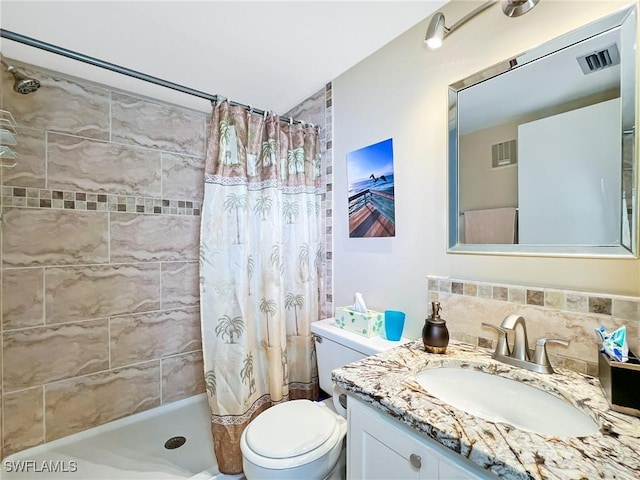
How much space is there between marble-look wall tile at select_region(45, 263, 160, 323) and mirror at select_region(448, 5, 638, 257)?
184 cm

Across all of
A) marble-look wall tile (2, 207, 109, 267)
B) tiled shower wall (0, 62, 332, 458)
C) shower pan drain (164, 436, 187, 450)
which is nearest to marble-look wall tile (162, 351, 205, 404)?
tiled shower wall (0, 62, 332, 458)

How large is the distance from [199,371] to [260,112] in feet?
6.05

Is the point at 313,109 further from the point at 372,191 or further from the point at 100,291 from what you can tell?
the point at 100,291

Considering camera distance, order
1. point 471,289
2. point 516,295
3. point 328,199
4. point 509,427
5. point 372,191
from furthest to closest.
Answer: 1. point 328,199
2. point 372,191
3. point 471,289
4. point 516,295
5. point 509,427

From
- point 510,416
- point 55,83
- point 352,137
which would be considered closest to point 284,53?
point 352,137

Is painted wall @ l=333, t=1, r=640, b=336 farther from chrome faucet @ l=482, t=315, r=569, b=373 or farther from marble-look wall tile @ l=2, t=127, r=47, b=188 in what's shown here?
marble-look wall tile @ l=2, t=127, r=47, b=188

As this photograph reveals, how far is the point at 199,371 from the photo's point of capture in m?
2.07

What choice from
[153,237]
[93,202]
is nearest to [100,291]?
[153,237]

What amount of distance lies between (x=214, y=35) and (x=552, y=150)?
1.46 meters

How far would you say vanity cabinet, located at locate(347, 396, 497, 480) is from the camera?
2.06ft

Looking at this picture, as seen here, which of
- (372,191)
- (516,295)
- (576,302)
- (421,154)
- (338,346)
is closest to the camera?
(576,302)

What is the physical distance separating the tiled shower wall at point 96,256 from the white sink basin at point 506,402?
0.97m

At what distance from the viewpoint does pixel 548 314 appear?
0.92 metres

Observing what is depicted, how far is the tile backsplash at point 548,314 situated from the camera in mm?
808
